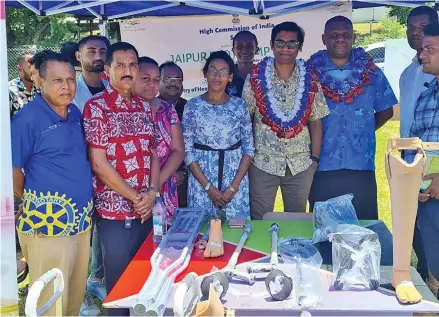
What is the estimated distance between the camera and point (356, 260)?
2102 millimetres

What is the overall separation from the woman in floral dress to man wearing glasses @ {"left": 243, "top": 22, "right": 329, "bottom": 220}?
0.62 m

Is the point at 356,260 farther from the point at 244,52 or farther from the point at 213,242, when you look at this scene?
the point at 244,52

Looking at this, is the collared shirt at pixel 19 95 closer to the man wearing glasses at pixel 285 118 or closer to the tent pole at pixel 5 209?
the man wearing glasses at pixel 285 118

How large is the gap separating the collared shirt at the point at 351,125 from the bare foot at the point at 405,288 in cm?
163

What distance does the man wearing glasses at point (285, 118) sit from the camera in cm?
340

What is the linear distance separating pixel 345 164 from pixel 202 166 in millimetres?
1020

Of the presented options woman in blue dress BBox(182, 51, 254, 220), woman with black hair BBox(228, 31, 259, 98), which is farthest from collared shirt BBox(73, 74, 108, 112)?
woman with black hair BBox(228, 31, 259, 98)

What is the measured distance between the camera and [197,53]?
21.3ft

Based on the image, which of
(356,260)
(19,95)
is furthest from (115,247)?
(19,95)

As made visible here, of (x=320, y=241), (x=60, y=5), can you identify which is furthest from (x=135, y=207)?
(x=60, y=5)

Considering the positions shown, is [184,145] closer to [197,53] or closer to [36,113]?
[36,113]

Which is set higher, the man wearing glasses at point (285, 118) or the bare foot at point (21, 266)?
the man wearing glasses at point (285, 118)

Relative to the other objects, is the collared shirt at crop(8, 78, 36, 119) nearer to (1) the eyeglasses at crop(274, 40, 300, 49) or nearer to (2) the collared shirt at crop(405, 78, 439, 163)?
(1) the eyeglasses at crop(274, 40, 300, 49)

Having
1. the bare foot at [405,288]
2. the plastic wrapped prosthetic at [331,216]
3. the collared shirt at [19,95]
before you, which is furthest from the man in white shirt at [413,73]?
the collared shirt at [19,95]
